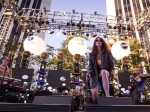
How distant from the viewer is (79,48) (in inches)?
292

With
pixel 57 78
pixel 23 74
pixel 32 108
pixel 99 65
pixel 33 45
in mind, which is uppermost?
pixel 33 45

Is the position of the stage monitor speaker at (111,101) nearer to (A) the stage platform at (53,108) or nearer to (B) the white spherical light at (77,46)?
(A) the stage platform at (53,108)

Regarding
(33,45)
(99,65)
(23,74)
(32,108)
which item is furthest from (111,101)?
(23,74)

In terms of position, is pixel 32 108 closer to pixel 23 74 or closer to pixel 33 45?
pixel 33 45

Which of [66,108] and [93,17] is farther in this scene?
[93,17]

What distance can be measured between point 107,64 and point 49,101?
1.61 m

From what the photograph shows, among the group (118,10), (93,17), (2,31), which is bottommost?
(2,31)

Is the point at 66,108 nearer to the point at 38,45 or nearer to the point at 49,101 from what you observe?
the point at 49,101

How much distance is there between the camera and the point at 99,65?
3.00 metres

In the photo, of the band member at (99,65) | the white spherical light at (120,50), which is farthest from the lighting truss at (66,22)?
the band member at (99,65)

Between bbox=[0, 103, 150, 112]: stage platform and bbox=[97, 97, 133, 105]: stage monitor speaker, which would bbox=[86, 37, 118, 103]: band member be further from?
bbox=[0, 103, 150, 112]: stage platform

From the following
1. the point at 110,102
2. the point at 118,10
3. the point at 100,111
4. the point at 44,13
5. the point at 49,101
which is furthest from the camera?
the point at 118,10

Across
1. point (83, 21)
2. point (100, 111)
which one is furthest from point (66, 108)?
point (83, 21)

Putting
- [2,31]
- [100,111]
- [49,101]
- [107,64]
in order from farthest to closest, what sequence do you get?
[2,31] < [107,64] < [49,101] < [100,111]
